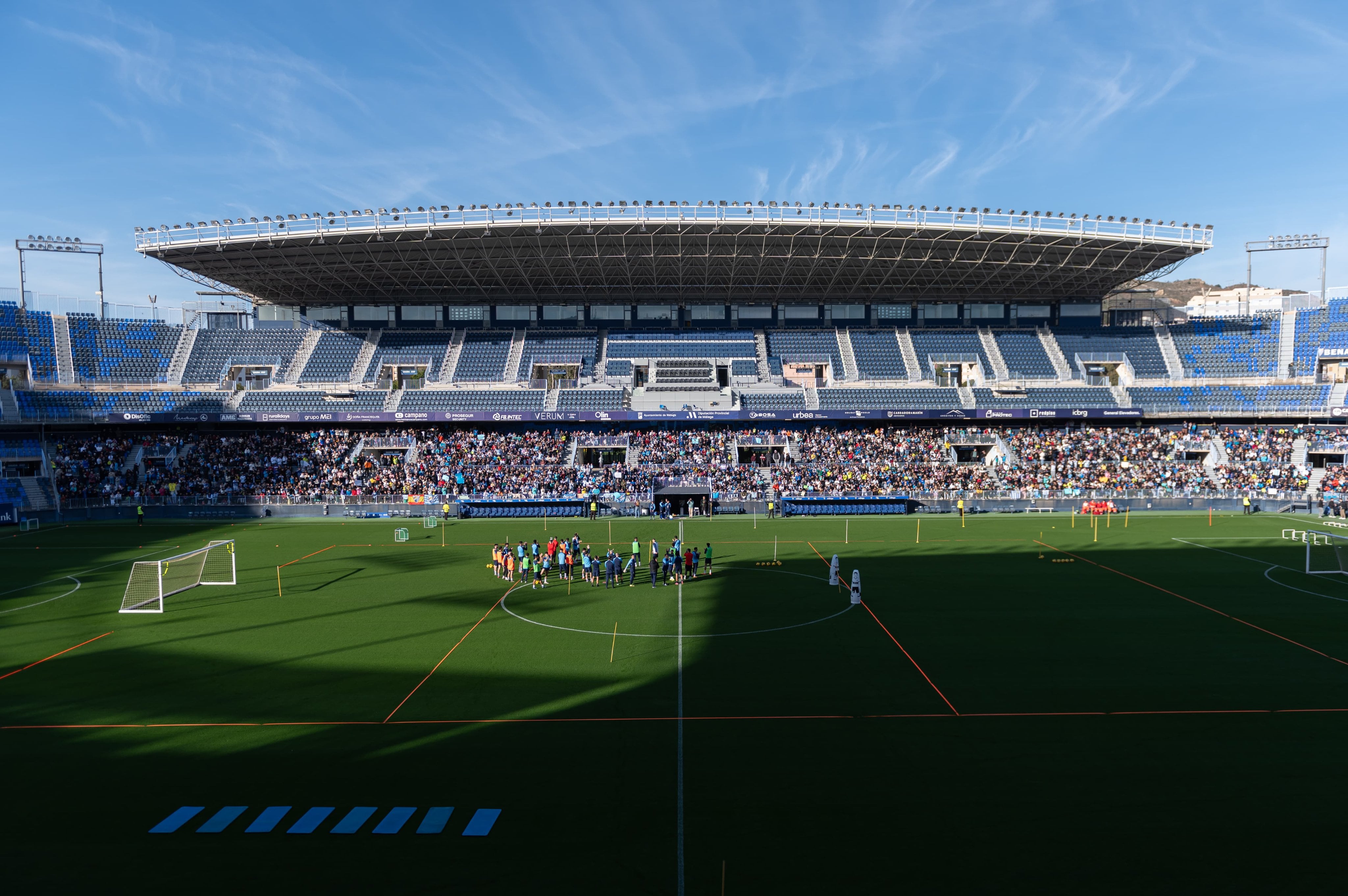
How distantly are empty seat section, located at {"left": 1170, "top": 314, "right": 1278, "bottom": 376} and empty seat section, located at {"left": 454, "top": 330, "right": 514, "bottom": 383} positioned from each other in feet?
194

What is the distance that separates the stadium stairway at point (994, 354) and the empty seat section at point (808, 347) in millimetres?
12995

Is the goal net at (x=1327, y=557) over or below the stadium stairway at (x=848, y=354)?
below

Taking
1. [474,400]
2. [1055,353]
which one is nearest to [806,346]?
[1055,353]

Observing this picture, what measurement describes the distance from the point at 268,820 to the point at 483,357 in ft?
183

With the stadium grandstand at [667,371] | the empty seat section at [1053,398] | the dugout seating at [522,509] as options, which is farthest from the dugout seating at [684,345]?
the dugout seating at [522,509]

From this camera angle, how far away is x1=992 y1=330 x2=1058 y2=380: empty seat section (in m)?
61.4

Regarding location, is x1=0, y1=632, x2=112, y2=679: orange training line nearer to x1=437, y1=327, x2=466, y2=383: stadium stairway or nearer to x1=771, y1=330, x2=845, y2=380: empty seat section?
x1=437, y1=327, x2=466, y2=383: stadium stairway

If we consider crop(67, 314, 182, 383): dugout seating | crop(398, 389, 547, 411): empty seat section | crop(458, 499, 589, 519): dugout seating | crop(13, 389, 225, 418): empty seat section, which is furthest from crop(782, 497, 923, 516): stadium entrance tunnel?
crop(67, 314, 182, 383): dugout seating

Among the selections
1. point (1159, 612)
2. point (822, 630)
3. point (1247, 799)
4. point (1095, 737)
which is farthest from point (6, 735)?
point (1159, 612)

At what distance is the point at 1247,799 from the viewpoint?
37.3ft

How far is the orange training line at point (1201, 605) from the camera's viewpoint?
1836 centimetres

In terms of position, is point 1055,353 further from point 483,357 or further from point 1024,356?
point 483,357

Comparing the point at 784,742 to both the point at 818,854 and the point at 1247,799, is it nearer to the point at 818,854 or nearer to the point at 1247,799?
the point at 818,854

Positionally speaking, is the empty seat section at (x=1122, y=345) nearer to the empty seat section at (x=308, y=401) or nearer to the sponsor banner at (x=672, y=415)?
the sponsor banner at (x=672, y=415)
